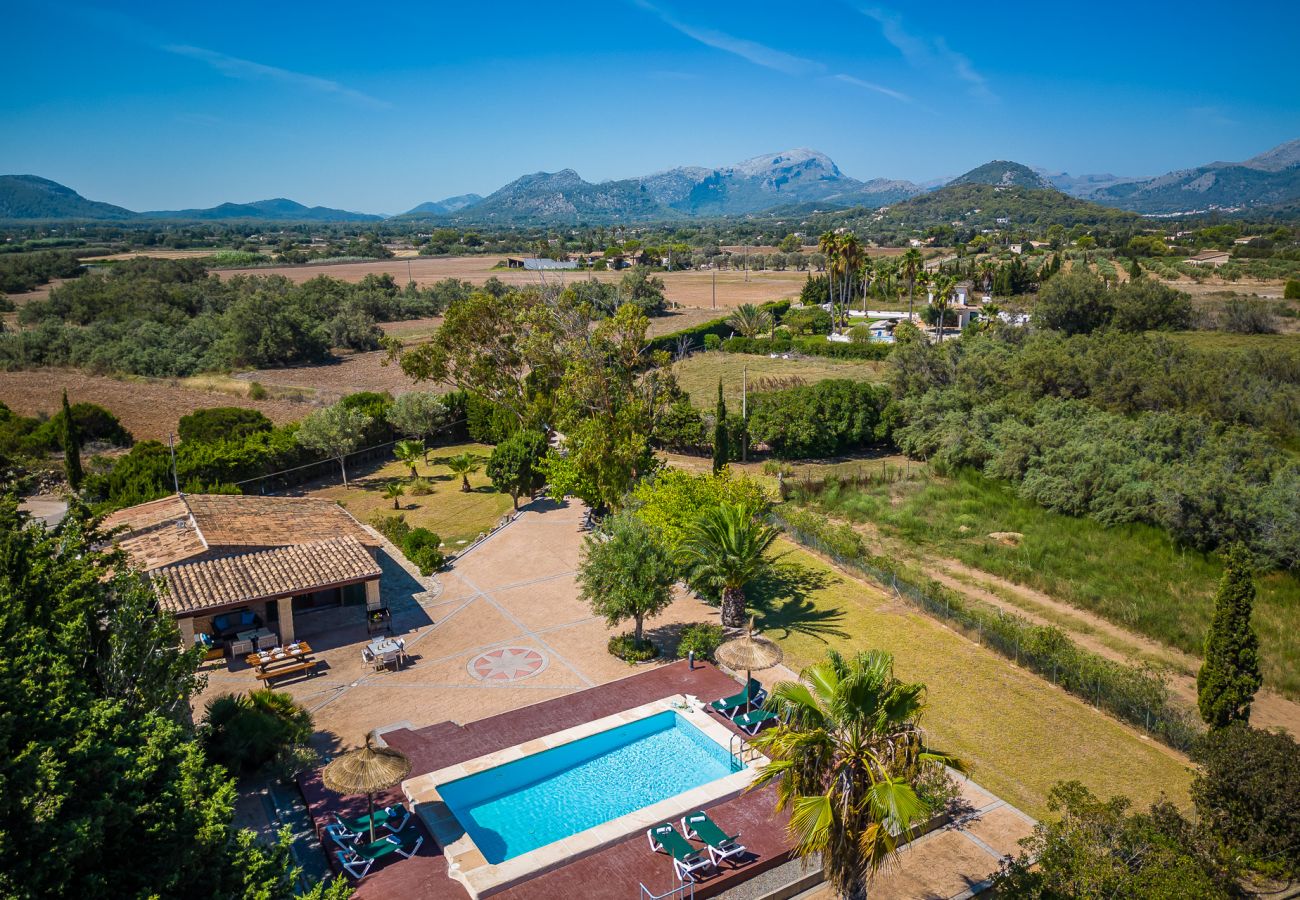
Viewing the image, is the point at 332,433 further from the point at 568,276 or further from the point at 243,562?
the point at 568,276

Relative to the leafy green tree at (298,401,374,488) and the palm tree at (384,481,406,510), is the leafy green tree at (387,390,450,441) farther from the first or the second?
the palm tree at (384,481,406,510)

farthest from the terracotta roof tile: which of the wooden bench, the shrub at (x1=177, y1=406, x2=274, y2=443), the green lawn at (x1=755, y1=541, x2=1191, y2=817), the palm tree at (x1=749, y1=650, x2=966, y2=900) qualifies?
the shrub at (x1=177, y1=406, x2=274, y2=443)

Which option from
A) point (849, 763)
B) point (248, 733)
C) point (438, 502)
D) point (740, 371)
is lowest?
point (438, 502)

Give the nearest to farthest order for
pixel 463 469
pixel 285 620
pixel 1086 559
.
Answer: pixel 285 620 → pixel 1086 559 → pixel 463 469

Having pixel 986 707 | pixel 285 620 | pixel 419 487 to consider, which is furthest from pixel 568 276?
pixel 986 707

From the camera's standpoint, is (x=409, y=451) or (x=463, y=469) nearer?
(x=463, y=469)

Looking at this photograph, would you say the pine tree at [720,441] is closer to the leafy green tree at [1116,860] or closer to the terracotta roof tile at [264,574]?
the terracotta roof tile at [264,574]
